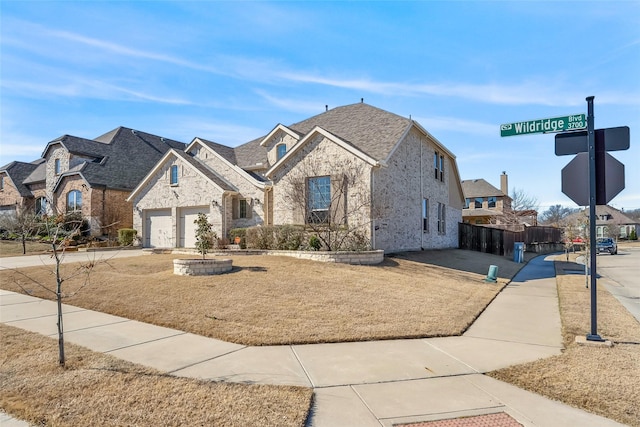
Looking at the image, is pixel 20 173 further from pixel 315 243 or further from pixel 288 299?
pixel 288 299

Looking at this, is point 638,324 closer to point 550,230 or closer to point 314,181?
point 314,181

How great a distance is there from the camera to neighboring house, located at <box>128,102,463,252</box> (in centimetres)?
1656

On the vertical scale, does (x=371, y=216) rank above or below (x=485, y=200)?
below

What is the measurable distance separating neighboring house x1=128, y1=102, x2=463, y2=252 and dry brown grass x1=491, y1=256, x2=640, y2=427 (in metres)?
9.61

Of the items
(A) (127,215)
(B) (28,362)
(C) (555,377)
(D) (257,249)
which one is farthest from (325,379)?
(A) (127,215)

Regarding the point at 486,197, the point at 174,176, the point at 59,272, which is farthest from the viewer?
the point at 486,197

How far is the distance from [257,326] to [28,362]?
330 centimetres

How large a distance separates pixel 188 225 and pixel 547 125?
1949 centimetres

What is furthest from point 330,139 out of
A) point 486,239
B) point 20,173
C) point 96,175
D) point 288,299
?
point 20,173

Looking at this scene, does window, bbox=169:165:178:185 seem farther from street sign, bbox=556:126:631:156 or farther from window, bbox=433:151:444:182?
street sign, bbox=556:126:631:156

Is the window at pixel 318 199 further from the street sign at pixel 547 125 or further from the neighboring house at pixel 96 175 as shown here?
the neighboring house at pixel 96 175

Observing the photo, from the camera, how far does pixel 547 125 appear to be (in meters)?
6.60

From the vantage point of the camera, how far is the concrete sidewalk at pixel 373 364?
3.85 metres

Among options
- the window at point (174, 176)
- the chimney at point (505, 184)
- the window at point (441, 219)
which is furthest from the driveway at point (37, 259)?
the chimney at point (505, 184)
